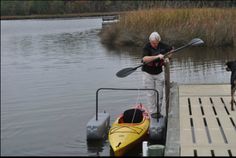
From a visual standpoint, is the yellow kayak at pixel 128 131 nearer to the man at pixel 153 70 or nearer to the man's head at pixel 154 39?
the man at pixel 153 70

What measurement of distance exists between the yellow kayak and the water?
471 millimetres

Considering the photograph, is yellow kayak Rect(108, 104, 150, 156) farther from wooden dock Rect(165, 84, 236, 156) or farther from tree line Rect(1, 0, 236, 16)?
tree line Rect(1, 0, 236, 16)

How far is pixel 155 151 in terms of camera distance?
734 centimetres

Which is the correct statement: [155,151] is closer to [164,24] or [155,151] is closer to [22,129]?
[22,129]

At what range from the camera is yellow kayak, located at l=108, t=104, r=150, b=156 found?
8508 millimetres

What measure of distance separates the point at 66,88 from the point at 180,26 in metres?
12.0

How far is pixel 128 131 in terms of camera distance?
29.0 feet

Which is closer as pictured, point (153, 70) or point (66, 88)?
point (153, 70)

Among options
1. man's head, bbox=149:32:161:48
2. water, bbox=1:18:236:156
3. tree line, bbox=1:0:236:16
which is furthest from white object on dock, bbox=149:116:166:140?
tree line, bbox=1:0:236:16

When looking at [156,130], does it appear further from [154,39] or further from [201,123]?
[154,39]

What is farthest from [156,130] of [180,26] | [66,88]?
[180,26]

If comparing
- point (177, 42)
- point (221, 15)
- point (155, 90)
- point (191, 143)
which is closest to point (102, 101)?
point (155, 90)

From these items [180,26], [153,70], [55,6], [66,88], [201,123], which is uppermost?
[153,70]

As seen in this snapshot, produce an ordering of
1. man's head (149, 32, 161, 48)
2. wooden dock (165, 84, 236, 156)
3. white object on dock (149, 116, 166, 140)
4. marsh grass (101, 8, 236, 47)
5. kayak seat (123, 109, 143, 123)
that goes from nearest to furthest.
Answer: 1. wooden dock (165, 84, 236, 156)
2. white object on dock (149, 116, 166, 140)
3. kayak seat (123, 109, 143, 123)
4. man's head (149, 32, 161, 48)
5. marsh grass (101, 8, 236, 47)
